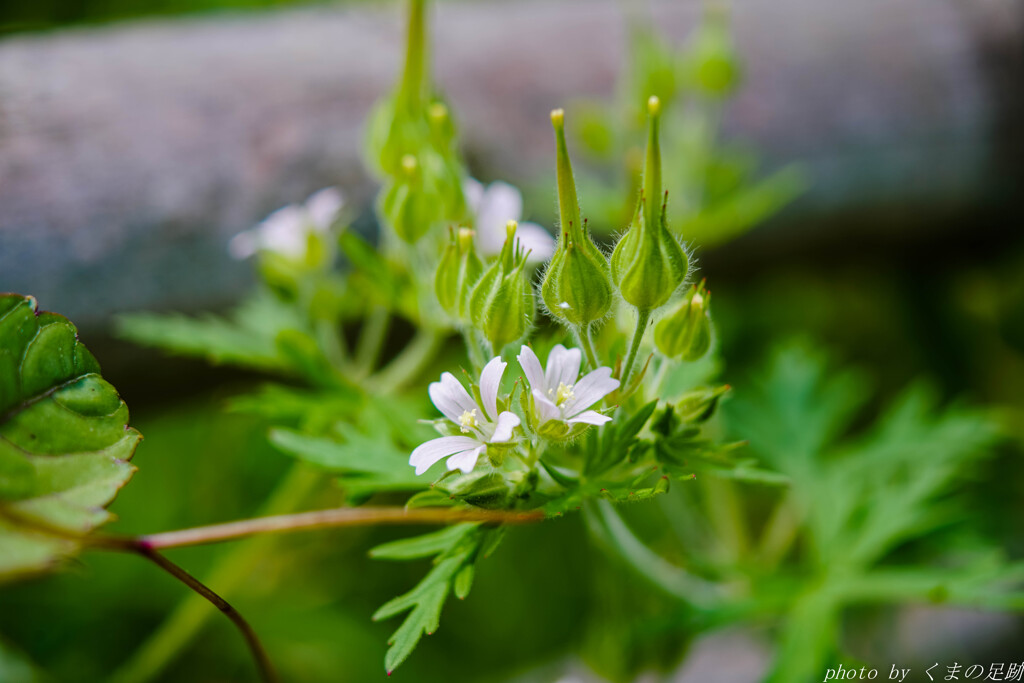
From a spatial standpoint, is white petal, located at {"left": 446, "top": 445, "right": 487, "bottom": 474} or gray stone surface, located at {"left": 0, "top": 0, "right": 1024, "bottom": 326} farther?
gray stone surface, located at {"left": 0, "top": 0, "right": 1024, "bottom": 326}

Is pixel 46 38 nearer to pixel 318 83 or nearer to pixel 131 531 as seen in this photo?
pixel 318 83

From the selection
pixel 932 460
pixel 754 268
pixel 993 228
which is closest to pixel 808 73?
pixel 754 268

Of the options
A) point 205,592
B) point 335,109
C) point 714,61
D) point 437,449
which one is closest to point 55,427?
point 205,592

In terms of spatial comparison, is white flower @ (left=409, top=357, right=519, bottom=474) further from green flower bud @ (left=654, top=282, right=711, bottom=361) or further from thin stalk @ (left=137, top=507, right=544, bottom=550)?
green flower bud @ (left=654, top=282, right=711, bottom=361)

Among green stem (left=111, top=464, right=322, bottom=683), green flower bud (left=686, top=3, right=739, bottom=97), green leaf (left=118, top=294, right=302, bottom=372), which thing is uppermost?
green flower bud (left=686, top=3, right=739, bottom=97)

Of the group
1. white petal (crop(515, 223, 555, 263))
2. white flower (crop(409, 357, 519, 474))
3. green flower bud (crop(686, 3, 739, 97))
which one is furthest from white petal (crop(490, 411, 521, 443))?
green flower bud (crop(686, 3, 739, 97))

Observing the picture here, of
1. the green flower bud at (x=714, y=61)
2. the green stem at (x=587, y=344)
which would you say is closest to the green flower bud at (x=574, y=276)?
the green stem at (x=587, y=344)
